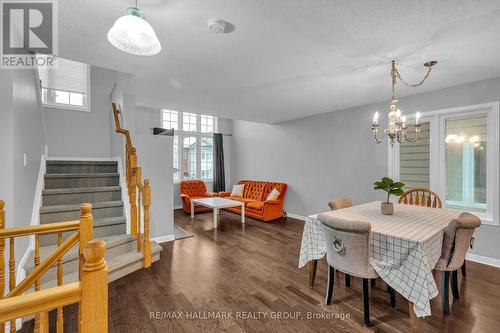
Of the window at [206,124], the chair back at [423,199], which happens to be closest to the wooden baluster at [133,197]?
the chair back at [423,199]

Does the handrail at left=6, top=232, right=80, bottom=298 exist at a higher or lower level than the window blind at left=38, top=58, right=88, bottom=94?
lower

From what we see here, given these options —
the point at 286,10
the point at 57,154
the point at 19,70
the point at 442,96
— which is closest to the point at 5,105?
the point at 19,70

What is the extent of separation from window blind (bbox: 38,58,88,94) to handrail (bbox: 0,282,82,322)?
5.27 metres

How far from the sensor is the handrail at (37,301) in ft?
2.05

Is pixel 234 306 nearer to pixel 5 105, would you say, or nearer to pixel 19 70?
pixel 5 105

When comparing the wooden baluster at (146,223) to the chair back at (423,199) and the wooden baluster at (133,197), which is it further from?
the chair back at (423,199)

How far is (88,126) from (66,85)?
86 cm

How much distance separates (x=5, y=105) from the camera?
179 centimetres

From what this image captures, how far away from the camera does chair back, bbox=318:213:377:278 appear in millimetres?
1805

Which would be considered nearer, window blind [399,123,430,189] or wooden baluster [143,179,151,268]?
wooden baluster [143,179,151,268]

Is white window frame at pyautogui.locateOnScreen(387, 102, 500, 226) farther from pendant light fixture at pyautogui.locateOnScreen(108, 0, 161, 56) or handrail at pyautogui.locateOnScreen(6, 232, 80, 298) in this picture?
handrail at pyautogui.locateOnScreen(6, 232, 80, 298)

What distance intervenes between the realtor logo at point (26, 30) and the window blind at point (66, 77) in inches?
103

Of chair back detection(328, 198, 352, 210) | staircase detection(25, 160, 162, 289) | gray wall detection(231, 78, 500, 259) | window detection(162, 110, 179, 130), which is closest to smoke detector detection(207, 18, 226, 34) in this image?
chair back detection(328, 198, 352, 210)

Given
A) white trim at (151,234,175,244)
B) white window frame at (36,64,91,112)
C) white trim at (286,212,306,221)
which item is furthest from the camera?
white trim at (286,212,306,221)
